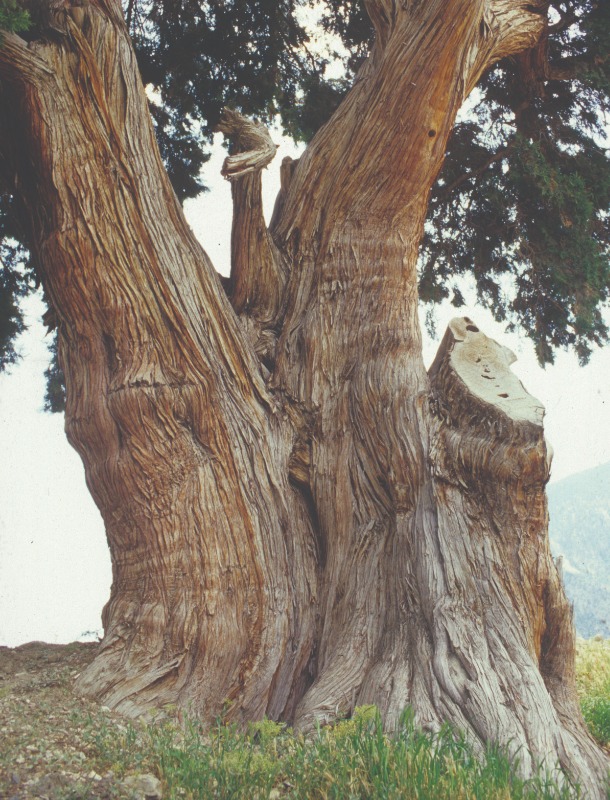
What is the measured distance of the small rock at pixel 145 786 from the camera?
267 centimetres

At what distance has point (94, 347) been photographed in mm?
4766

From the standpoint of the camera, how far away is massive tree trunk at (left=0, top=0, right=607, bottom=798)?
4.13 m

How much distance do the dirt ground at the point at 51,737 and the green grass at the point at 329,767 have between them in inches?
3.8

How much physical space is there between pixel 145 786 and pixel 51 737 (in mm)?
784

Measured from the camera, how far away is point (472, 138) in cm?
Answer: 806

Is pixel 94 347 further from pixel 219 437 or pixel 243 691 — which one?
pixel 243 691

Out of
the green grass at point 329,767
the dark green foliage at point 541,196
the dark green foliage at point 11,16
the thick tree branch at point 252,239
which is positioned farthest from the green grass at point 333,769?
the dark green foliage at point 541,196

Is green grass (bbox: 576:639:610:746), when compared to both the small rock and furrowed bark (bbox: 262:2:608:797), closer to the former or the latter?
furrowed bark (bbox: 262:2:608:797)

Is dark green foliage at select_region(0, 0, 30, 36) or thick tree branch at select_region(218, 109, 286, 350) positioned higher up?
dark green foliage at select_region(0, 0, 30, 36)

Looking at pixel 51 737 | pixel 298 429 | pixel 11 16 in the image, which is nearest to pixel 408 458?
pixel 298 429

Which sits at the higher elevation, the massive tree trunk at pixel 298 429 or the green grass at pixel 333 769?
the massive tree trunk at pixel 298 429

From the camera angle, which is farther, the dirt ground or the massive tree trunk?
the massive tree trunk

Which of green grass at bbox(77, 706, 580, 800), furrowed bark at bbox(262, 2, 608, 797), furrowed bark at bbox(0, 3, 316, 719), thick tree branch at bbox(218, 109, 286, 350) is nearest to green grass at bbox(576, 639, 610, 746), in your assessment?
furrowed bark at bbox(262, 2, 608, 797)

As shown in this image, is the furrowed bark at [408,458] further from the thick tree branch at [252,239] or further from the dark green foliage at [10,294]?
the dark green foliage at [10,294]
